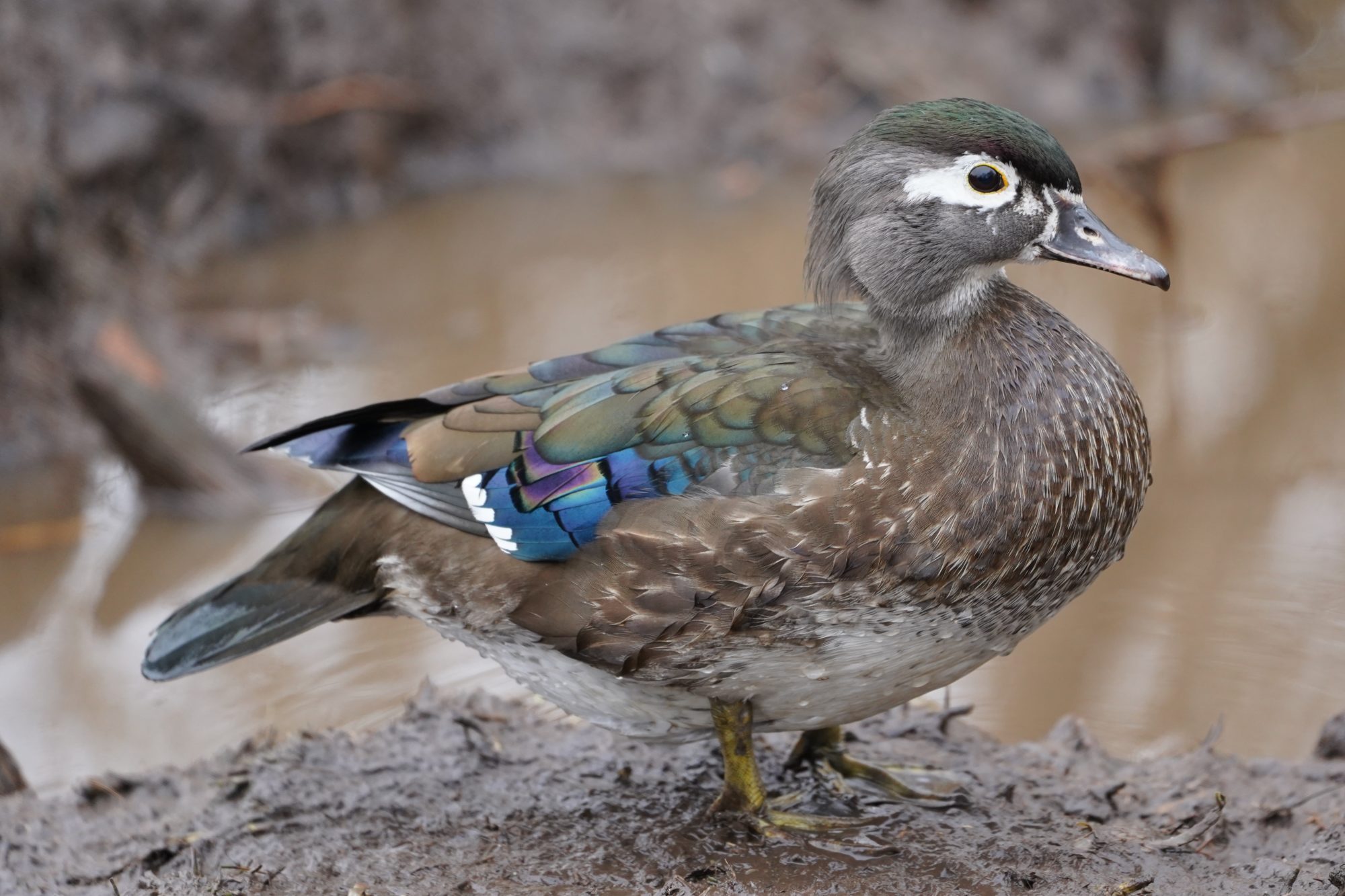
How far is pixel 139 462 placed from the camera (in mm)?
5293

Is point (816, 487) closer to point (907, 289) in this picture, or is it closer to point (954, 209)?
point (907, 289)

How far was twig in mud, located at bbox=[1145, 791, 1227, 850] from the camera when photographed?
2.94 metres

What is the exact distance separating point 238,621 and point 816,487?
1298 mm

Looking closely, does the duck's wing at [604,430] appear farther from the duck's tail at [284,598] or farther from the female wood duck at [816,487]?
the duck's tail at [284,598]

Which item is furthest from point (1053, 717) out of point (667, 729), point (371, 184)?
point (371, 184)

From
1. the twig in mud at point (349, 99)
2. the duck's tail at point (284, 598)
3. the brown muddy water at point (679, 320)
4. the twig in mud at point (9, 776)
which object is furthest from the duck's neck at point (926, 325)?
the twig in mud at point (349, 99)

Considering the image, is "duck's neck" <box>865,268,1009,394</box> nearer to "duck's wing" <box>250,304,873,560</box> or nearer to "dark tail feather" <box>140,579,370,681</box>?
"duck's wing" <box>250,304,873,560</box>

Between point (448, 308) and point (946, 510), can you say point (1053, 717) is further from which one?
point (448, 308)

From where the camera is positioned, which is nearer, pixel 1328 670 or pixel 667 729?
pixel 667 729

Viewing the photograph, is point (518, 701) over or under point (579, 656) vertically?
under

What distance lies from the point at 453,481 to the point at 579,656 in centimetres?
46

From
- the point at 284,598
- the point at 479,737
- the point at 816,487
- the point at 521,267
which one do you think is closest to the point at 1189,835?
the point at 816,487

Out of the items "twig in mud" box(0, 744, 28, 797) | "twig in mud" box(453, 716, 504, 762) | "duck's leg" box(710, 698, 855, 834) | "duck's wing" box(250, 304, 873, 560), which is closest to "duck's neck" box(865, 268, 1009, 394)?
"duck's wing" box(250, 304, 873, 560)

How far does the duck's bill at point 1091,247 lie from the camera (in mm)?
2750
